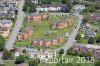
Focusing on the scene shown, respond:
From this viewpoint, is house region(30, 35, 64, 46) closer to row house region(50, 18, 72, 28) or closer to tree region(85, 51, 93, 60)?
tree region(85, 51, 93, 60)

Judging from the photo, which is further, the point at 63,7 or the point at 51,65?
the point at 63,7

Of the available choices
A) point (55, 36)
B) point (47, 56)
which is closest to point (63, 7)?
point (55, 36)

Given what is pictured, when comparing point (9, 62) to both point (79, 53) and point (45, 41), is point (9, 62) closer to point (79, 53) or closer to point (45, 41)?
point (45, 41)

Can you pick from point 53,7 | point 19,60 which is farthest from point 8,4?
point 19,60

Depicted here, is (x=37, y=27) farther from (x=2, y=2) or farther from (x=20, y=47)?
(x=2, y=2)

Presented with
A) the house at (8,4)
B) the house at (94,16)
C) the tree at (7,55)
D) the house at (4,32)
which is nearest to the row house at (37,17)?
the house at (4,32)

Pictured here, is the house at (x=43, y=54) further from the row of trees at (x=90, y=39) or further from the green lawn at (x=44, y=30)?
the row of trees at (x=90, y=39)

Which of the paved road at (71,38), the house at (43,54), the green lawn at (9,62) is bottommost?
the green lawn at (9,62)

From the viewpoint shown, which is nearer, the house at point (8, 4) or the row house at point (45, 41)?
the row house at point (45, 41)

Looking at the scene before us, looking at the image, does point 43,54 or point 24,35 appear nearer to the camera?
point 43,54
